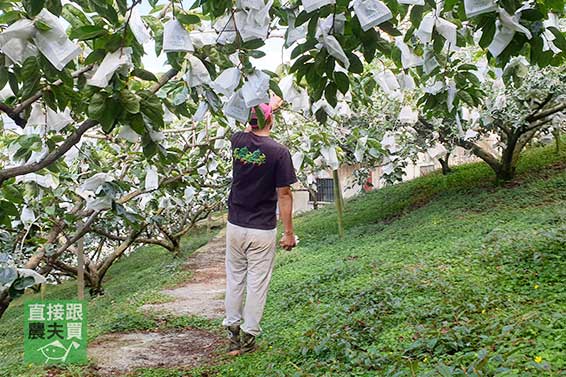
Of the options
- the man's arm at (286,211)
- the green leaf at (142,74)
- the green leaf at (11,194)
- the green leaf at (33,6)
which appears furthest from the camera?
the man's arm at (286,211)

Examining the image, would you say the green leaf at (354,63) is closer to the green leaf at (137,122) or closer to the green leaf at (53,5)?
the green leaf at (137,122)

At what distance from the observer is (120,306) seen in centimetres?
652

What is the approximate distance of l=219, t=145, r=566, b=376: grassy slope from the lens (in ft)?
8.07

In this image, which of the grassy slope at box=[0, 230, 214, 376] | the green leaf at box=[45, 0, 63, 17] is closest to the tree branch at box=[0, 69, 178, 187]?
the green leaf at box=[45, 0, 63, 17]

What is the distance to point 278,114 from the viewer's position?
3918 millimetres

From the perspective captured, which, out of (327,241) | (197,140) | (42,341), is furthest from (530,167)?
(42,341)

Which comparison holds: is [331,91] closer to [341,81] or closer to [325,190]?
[341,81]

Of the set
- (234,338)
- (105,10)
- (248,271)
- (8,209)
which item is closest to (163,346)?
(234,338)

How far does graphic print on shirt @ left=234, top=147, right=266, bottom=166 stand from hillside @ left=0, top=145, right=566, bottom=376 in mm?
1054

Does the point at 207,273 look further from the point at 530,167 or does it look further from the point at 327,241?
the point at 530,167

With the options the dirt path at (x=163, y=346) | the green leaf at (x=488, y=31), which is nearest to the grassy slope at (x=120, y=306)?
the dirt path at (x=163, y=346)

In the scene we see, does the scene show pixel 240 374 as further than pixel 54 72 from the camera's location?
Yes

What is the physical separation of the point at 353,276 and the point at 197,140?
1925mm

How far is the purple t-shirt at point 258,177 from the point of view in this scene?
3.24 metres
